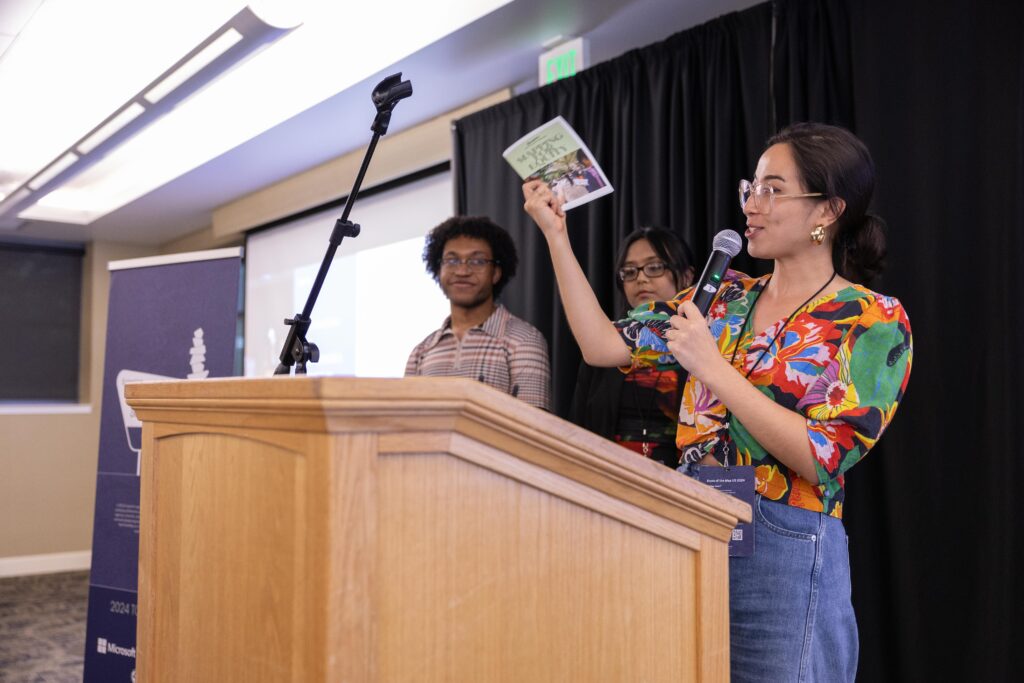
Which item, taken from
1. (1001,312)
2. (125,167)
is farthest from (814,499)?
(125,167)

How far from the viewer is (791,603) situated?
1184 millimetres

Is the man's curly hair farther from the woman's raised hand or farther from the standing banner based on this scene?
the woman's raised hand

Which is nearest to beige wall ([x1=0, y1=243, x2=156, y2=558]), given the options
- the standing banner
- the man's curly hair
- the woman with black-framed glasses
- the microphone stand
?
the standing banner

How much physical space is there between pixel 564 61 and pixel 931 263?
71.1 inches

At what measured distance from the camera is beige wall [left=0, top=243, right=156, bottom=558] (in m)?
6.57

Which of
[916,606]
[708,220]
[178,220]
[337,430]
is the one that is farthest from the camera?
[178,220]

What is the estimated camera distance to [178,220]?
21.9 ft

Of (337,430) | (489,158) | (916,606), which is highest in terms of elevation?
(489,158)

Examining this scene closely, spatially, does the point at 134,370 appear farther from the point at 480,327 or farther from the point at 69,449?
the point at 69,449

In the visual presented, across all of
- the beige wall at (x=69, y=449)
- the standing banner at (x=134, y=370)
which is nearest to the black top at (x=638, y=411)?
the standing banner at (x=134, y=370)

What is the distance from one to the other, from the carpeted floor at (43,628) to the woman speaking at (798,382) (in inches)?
136

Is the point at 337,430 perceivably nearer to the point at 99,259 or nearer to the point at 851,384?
the point at 851,384

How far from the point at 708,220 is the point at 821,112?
53cm

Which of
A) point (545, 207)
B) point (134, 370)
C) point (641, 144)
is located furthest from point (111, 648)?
point (641, 144)
